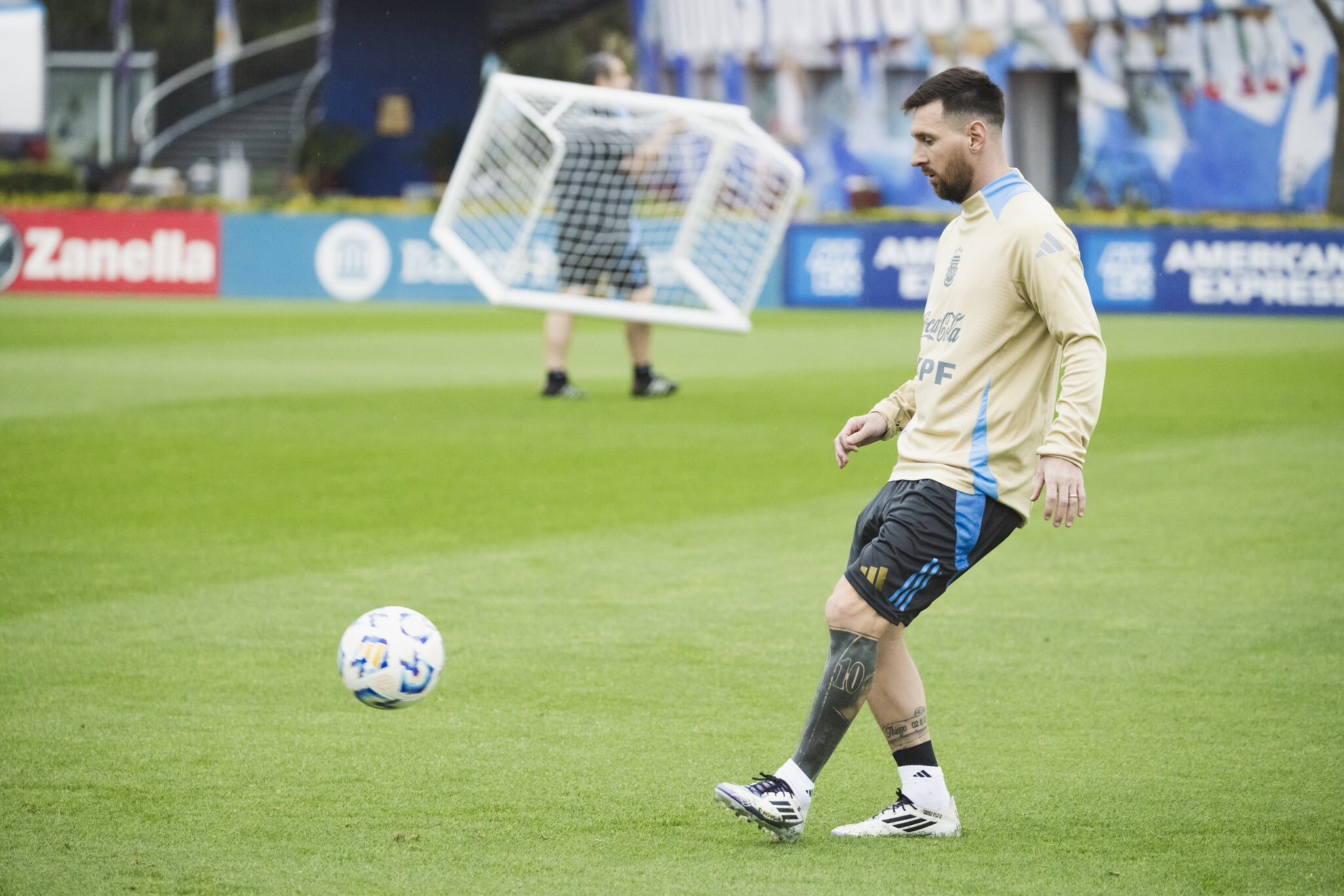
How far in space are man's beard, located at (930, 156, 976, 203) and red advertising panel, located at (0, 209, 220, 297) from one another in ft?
75.4

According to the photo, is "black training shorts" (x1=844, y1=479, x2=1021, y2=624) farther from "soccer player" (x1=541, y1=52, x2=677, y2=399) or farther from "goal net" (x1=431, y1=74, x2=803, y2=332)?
"soccer player" (x1=541, y1=52, x2=677, y2=399)

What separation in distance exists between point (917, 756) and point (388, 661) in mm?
1434

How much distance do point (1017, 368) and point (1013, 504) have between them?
12.6 inches

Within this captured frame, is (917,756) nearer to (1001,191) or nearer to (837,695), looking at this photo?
(837,695)

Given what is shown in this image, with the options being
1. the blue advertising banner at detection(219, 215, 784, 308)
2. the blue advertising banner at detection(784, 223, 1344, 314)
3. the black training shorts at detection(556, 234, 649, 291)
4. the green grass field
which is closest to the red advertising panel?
the blue advertising banner at detection(219, 215, 784, 308)

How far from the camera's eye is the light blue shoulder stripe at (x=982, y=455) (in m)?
4.02

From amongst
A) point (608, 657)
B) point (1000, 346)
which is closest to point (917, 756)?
point (1000, 346)

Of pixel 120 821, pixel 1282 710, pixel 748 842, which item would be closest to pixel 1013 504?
pixel 748 842

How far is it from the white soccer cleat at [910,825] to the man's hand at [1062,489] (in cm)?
81

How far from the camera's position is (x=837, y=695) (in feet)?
13.4

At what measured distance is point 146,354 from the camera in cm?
1741

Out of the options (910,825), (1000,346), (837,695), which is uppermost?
(1000,346)

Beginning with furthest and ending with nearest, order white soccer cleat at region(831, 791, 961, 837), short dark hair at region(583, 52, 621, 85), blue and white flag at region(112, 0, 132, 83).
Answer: blue and white flag at region(112, 0, 132, 83)
short dark hair at region(583, 52, 621, 85)
white soccer cleat at region(831, 791, 961, 837)

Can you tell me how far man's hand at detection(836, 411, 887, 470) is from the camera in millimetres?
4383
